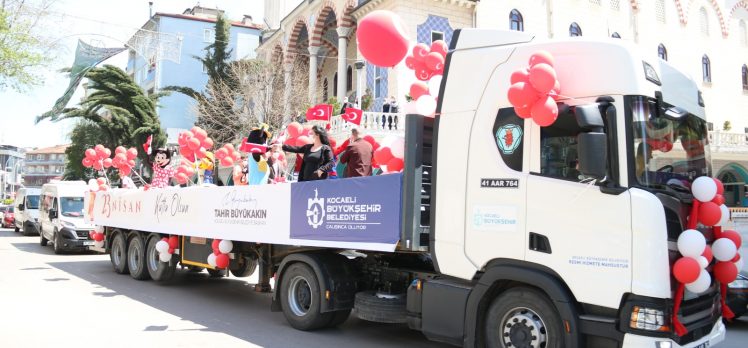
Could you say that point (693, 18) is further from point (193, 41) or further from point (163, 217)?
point (193, 41)

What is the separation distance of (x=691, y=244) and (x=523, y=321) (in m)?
1.48

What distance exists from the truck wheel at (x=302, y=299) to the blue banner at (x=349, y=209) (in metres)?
0.48

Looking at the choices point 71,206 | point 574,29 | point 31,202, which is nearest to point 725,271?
point 71,206

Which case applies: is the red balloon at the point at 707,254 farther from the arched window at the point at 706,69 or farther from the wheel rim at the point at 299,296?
the arched window at the point at 706,69

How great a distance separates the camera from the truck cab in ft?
14.4

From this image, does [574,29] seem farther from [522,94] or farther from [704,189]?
[522,94]

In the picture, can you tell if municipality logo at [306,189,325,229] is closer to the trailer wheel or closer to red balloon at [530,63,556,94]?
red balloon at [530,63,556,94]

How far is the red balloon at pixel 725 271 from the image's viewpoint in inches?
193

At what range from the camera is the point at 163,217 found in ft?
34.5

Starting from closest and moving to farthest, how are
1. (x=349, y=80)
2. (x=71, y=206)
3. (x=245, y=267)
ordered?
1. (x=245, y=267)
2. (x=71, y=206)
3. (x=349, y=80)

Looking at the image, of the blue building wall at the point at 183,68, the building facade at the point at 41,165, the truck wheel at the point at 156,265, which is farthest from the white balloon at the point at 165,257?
the building facade at the point at 41,165

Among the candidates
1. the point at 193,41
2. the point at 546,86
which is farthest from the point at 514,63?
the point at 193,41

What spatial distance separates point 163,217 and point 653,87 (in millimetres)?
8613

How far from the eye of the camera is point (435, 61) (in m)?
6.33
